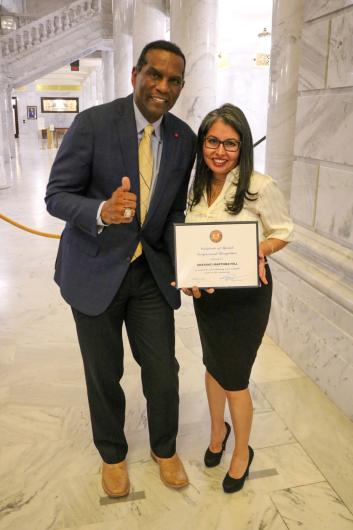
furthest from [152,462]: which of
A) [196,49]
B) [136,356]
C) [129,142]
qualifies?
[196,49]

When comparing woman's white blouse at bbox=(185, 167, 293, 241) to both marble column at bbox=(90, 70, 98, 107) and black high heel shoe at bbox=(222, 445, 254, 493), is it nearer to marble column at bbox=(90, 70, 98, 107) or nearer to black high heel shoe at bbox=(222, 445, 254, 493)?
black high heel shoe at bbox=(222, 445, 254, 493)

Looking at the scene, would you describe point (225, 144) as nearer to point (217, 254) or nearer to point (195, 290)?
point (217, 254)

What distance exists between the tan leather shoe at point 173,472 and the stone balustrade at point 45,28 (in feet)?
55.0

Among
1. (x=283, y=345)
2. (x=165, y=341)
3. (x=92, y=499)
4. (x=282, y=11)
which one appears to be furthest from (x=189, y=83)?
(x=92, y=499)

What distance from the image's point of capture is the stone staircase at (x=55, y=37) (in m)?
16.6

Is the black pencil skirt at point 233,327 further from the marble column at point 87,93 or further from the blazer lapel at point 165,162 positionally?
the marble column at point 87,93

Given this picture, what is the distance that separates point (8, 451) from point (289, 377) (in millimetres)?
2054

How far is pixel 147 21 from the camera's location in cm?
938

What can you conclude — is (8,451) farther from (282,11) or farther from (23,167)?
(23,167)

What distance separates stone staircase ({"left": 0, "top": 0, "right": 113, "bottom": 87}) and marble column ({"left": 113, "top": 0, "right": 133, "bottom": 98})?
11.5 ft

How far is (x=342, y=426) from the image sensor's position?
3270mm

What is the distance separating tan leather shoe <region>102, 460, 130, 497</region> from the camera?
2.63 meters

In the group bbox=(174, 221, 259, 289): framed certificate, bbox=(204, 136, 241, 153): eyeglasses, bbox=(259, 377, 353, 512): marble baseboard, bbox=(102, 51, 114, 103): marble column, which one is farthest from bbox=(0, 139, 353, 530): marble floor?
bbox=(102, 51, 114, 103): marble column

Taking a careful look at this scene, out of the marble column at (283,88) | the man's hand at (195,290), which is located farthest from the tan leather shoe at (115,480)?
the marble column at (283,88)
